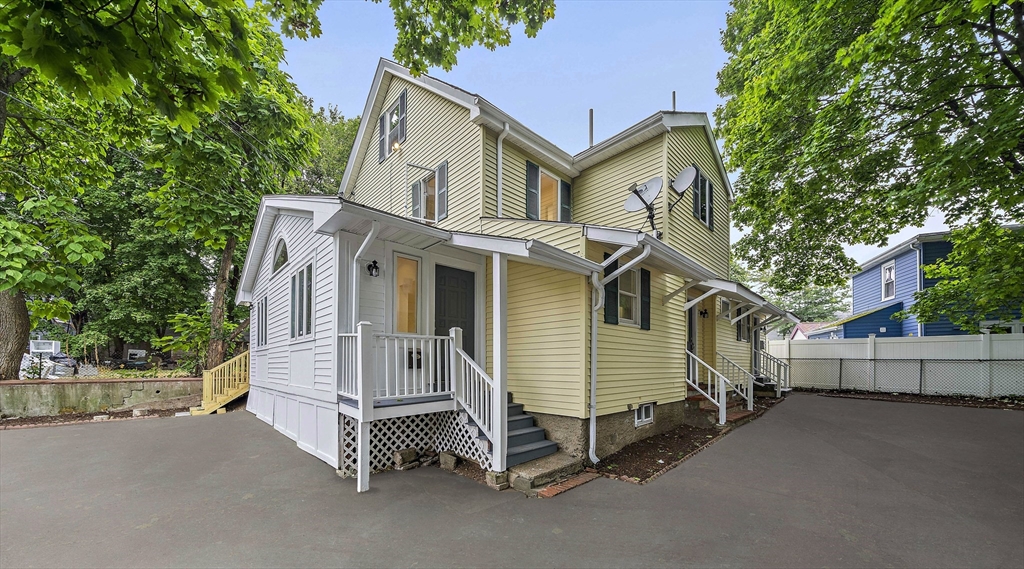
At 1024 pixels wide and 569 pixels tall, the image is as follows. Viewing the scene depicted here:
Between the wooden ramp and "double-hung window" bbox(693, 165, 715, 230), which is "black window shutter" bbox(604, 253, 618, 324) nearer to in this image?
"double-hung window" bbox(693, 165, 715, 230)

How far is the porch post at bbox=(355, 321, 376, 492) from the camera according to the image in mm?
5156

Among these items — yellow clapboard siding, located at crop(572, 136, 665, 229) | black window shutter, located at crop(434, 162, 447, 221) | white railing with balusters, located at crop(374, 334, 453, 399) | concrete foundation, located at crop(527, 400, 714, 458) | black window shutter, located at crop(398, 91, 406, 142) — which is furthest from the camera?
black window shutter, located at crop(398, 91, 406, 142)

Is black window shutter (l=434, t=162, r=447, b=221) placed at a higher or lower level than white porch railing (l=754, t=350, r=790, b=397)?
higher

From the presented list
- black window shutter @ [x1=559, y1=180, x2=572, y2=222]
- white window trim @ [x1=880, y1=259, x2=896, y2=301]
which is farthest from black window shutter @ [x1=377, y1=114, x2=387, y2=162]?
white window trim @ [x1=880, y1=259, x2=896, y2=301]

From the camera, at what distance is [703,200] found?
1011cm

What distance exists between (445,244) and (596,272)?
7.98 feet

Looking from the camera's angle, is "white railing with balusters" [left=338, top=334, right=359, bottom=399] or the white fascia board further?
the white fascia board

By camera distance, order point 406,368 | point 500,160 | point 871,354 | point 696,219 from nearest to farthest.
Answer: point 406,368 < point 500,160 < point 696,219 < point 871,354

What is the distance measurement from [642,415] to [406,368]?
451 cm

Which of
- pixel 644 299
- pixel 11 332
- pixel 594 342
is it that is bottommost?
pixel 11 332

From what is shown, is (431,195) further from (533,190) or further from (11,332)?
(11,332)

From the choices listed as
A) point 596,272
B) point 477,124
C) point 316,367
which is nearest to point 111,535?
point 316,367

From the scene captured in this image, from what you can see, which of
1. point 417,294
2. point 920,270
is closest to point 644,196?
point 417,294

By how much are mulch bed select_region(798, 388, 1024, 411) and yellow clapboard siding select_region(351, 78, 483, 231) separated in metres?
13.0
